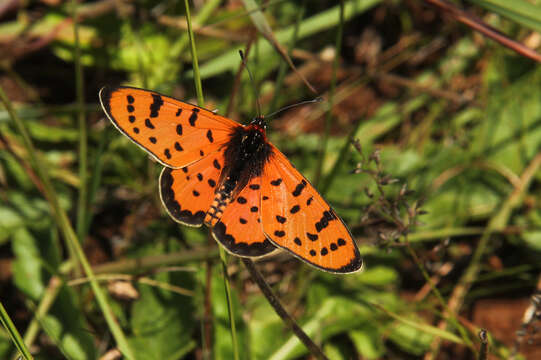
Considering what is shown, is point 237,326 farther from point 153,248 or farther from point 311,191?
point 311,191

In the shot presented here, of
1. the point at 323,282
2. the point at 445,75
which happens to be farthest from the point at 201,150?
the point at 445,75

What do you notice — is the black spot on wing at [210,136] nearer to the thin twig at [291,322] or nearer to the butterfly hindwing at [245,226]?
the butterfly hindwing at [245,226]

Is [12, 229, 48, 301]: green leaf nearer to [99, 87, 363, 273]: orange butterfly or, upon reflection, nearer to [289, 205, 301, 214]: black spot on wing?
[99, 87, 363, 273]: orange butterfly

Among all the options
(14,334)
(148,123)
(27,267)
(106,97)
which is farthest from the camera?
(27,267)

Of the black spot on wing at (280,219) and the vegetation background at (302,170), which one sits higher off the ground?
the vegetation background at (302,170)

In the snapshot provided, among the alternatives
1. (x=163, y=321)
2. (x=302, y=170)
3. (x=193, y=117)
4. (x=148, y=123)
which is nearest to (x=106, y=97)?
(x=148, y=123)

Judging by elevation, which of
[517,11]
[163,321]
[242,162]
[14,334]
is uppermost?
[517,11]

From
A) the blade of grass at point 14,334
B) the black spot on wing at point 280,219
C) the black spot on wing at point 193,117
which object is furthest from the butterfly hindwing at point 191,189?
the blade of grass at point 14,334

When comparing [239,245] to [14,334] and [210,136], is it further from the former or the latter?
[14,334]
